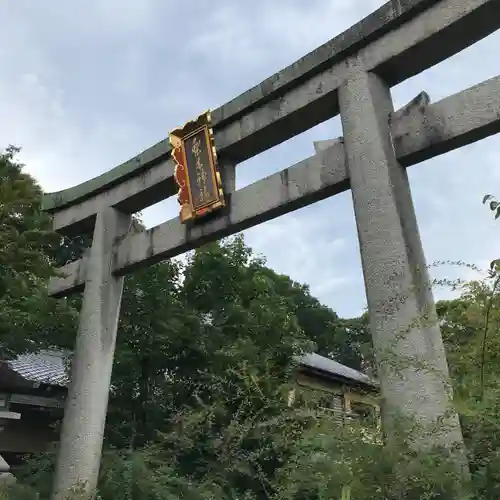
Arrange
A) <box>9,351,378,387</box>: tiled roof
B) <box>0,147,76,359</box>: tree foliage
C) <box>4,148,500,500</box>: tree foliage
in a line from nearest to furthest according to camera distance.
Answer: <box>4,148,500,500</box>: tree foliage, <box>0,147,76,359</box>: tree foliage, <box>9,351,378,387</box>: tiled roof

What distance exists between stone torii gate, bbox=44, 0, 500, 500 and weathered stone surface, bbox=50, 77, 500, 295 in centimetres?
1

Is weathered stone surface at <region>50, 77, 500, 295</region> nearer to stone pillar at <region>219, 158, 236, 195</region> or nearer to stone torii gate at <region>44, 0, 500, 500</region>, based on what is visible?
stone torii gate at <region>44, 0, 500, 500</region>

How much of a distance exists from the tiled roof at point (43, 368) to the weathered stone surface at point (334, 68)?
5.22 meters

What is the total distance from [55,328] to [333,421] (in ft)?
23.6

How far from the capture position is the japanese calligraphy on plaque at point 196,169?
6.79 metres

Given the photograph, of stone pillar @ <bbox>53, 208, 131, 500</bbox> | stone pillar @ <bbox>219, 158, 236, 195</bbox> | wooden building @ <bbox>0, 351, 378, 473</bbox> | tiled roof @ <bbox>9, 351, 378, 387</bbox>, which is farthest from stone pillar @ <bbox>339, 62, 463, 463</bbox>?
tiled roof @ <bbox>9, 351, 378, 387</bbox>

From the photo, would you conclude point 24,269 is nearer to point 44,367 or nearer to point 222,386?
point 222,386

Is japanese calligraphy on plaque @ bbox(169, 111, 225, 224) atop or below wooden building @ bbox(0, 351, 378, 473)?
atop

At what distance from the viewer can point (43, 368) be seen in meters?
12.6

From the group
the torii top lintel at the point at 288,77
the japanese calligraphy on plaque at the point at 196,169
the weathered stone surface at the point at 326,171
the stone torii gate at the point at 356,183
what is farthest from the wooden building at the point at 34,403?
the japanese calligraphy on plaque at the point at 196,169

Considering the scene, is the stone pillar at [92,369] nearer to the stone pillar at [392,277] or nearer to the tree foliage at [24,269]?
the tree foliage at [24,269]

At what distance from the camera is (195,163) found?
7027 millimetres

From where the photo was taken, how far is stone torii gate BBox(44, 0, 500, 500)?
4.63 metres

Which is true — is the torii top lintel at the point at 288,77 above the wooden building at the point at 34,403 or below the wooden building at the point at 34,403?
above
